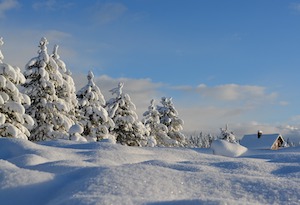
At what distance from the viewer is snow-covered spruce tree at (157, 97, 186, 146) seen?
3878 centimetres

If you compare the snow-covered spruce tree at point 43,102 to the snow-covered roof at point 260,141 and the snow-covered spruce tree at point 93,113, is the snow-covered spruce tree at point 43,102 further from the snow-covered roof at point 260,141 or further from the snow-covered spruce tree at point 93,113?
the snow-covered roof at point 260,141

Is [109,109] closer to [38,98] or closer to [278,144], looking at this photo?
[38,98]

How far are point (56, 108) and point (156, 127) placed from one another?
14.7m

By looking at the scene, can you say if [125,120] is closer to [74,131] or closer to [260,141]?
[74,131]

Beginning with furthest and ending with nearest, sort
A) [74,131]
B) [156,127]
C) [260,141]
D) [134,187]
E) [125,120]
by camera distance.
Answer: [260,141] < [156,127] < [125,120] < [74,131] < [134,187]

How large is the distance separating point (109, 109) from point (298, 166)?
85.3 ft

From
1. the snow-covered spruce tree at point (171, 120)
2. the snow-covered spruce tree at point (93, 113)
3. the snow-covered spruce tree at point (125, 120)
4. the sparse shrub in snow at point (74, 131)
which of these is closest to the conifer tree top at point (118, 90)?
the snow-covered spruce tree at point (125, 120)

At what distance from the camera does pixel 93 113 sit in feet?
91.6

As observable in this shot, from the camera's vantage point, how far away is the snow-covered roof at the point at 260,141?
44.2 meters

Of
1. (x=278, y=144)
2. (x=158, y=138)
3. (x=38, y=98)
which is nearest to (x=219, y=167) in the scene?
(x=38, y=98)

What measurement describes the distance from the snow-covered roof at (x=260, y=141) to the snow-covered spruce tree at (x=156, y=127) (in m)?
13.3

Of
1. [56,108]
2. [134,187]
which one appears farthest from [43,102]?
[134,187]

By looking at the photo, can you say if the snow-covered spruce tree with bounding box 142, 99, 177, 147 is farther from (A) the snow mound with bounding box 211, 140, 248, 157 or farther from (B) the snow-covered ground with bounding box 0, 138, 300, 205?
(B) the snow-covered ground with bounding box 0, 138, 300, 205

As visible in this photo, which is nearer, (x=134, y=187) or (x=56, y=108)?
(x=134, y=187)
